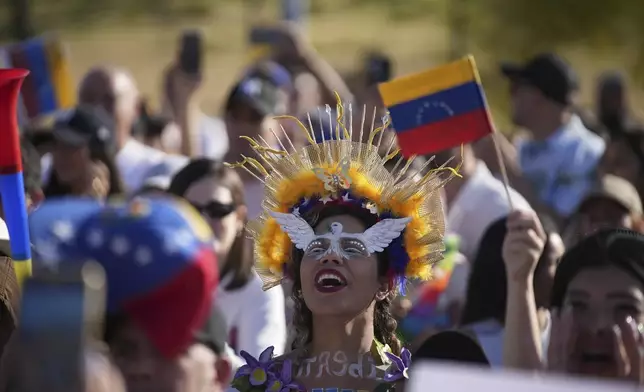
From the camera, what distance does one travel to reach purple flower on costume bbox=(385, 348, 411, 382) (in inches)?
157

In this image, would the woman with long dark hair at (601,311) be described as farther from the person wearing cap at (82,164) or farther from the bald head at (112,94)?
the bald head at (112,94)

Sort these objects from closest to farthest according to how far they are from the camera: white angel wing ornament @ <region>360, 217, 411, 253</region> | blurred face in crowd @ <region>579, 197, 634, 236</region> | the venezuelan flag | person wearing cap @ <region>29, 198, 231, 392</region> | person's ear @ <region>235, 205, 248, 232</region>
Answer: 1. person wearing cap @ <region>29, 198, 231, 392</region>
2. white angel wing ornament @ <region>360, 217, 411, 253</region>
3. the venezuelan flag
4. person's ear @ <region>235, 205, 248, 232</region>
5. blurred face in crowd @ <region>579, 197, 634, 236</region>

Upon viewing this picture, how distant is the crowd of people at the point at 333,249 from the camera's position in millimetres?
2400

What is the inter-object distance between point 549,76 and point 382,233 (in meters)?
4.28

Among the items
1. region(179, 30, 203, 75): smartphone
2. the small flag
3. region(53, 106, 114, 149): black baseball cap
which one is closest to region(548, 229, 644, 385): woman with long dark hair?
region(53, 106, 114, 149): black baseball cap

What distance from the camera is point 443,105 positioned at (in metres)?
5.22

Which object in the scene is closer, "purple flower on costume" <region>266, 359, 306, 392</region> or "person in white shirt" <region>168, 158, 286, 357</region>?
"purple flower on costume" <region>266, 359, 306, 392</region>

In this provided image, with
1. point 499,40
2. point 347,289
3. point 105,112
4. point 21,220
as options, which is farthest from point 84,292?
point 499,40

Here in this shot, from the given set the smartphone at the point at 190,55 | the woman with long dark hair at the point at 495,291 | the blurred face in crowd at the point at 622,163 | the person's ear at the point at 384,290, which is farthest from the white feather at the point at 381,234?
the smartphone at the point at 190,55

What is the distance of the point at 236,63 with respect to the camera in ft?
69.4

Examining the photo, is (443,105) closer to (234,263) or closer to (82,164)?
(234,263)

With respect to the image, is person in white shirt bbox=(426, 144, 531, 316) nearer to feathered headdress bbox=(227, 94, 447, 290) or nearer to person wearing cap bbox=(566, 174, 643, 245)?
person wearing cap bbox=(566, 174, 643, 245)

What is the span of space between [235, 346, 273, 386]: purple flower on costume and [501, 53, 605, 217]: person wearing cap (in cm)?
415

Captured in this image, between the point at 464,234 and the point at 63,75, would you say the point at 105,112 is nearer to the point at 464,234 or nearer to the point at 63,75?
the point at 63,75
